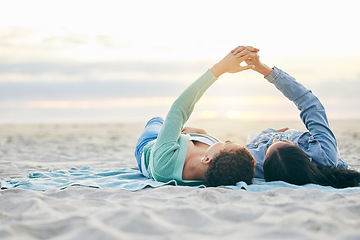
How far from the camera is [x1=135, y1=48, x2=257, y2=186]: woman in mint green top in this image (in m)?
3.25

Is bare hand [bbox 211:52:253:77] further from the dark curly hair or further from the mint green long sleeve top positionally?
the dark curly hair

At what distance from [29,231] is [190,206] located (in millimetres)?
977

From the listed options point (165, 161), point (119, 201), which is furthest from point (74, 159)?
point (119, 201)

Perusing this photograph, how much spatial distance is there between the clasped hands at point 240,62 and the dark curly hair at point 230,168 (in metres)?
0.79

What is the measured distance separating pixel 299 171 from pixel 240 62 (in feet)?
3.81

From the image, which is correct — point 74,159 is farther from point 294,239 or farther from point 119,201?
point 294,239

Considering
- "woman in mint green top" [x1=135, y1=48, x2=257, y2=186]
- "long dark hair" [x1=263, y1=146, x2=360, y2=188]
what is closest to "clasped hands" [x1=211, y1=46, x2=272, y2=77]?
"woman in mint green top" [x1=135, y1=48, x2=257, y2=186]

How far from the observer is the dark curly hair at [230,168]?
3200 millimetres

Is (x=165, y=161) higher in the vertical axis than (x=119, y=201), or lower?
higher

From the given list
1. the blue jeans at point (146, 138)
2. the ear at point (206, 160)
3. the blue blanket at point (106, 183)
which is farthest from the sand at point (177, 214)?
the blue jeans at point (146, 138)

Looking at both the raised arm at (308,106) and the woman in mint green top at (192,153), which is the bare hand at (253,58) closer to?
the raised arm at (308,106)

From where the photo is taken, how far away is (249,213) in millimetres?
2346

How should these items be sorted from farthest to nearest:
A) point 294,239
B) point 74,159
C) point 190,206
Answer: point 74,159 < point 190,206 < point 294,239

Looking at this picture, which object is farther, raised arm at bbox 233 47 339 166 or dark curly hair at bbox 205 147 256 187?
raised arm at bbox 233 47 339 166
